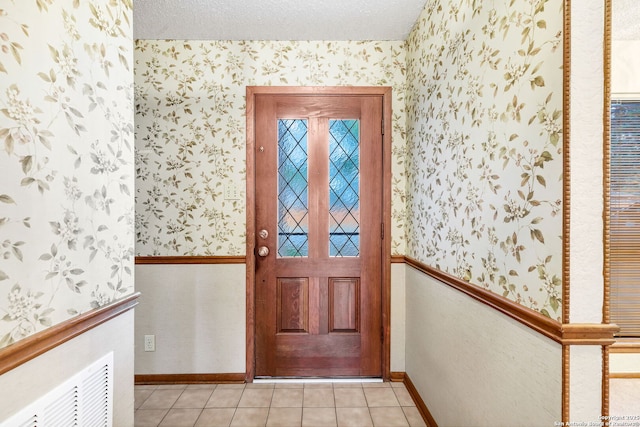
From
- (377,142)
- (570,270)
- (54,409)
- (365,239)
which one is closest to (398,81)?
(377,142)

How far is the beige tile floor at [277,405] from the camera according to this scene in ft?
6.16

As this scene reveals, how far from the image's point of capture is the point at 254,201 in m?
2.30

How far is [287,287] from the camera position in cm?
232

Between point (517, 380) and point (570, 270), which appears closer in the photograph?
point (570, 270)

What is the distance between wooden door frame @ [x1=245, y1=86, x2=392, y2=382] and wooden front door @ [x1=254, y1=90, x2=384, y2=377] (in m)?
0.03

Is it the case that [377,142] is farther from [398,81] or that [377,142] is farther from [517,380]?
[517,380]

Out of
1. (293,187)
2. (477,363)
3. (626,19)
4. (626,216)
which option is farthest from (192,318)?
(626,19)

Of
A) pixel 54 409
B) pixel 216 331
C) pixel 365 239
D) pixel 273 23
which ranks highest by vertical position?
pixel 273 23

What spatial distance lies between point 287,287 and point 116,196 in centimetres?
135

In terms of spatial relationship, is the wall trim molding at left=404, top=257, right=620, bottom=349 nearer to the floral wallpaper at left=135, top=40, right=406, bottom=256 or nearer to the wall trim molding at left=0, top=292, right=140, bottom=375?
the wall trim molding at left=0, top=292, right=140, bottom=375

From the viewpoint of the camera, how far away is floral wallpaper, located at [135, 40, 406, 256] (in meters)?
2.30

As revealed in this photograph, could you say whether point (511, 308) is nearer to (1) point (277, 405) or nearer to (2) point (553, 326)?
(2) point (553, 326)

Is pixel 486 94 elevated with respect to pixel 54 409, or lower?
elevated

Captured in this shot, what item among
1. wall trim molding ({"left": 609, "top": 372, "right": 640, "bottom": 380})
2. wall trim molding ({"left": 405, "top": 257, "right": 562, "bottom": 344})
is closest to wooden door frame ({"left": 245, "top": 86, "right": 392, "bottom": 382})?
wall trim molding ({"left": 405, "top": 257, "right": 562, "bottom": 344})
